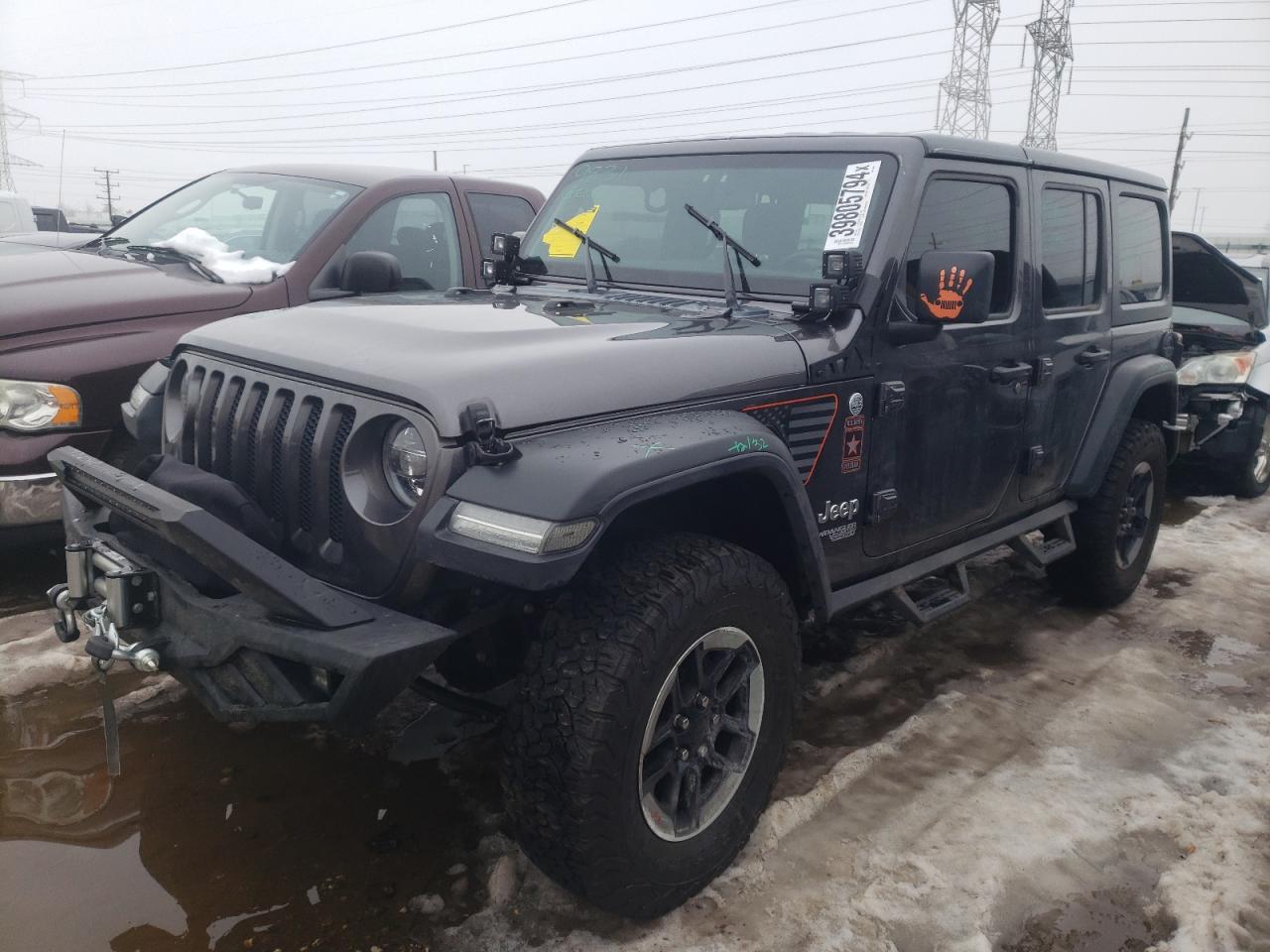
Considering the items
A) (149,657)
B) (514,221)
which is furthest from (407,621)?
(514,221)

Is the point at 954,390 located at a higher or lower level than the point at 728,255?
lower

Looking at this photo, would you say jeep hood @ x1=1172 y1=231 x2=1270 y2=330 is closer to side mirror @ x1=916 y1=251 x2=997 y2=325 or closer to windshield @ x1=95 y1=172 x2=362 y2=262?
side mirror @ x1=916 y1=251 x2=997 y2=325

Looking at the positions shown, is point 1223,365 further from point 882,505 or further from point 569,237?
point 569,237

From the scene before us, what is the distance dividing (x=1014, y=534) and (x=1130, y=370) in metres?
1.10

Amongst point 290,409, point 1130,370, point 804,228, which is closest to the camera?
point 290,409

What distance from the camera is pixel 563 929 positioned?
2477 millimetres

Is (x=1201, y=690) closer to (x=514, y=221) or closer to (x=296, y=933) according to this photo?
(x=296, y=933)

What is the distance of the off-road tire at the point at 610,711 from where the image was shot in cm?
222

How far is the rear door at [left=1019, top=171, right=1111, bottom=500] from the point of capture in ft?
12.9

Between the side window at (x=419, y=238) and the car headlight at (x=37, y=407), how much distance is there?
5.03ft

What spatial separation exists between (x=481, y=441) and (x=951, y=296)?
61.8 inches

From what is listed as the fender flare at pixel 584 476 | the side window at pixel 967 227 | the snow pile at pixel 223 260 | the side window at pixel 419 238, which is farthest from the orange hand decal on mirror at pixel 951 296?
the snow pile at pixel 223 260

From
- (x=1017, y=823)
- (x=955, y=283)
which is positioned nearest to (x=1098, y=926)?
(x=1017, y=823)

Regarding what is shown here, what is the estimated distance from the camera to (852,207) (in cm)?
318
